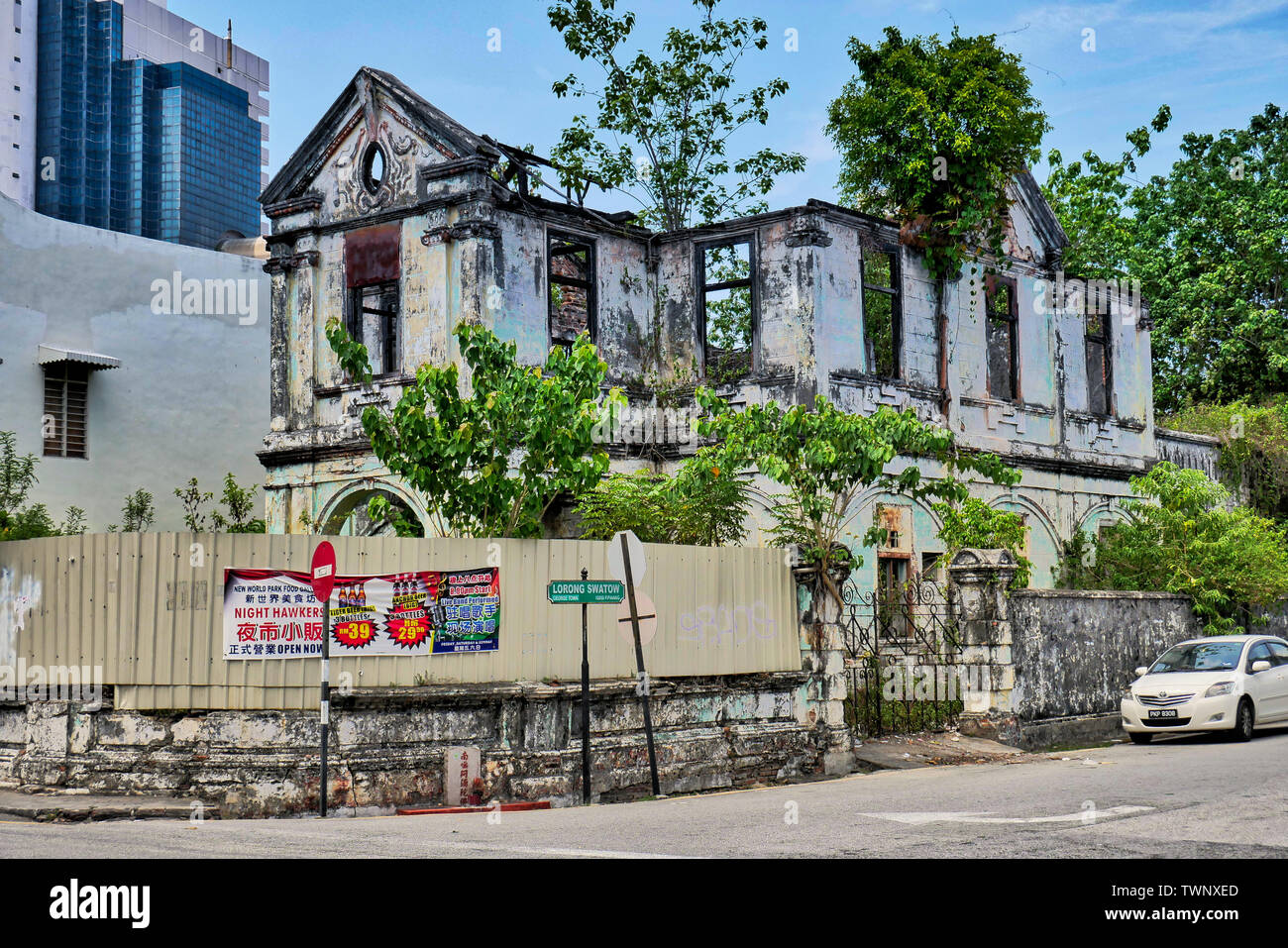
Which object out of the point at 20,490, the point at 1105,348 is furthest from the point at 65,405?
the point at 1105,348

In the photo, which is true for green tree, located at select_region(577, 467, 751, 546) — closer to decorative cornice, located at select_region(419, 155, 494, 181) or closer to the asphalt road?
the asphalt road

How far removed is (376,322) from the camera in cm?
2456

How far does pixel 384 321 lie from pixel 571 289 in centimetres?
361

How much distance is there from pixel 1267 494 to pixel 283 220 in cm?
2195

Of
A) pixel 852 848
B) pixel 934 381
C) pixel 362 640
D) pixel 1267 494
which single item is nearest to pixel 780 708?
pixel 362 640

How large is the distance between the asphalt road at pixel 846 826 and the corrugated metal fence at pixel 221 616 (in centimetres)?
156

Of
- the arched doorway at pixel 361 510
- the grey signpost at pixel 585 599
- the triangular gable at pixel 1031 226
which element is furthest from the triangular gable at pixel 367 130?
the triangular gable at pixel 1031 226

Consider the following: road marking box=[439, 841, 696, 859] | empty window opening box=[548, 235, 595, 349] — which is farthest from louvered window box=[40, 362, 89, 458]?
road marking box=[439, 841, 696, 859]

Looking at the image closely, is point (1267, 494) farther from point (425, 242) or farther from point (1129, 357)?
point (425, 242)

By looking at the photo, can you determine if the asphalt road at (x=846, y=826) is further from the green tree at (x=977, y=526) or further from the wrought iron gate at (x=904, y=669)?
the green tree at (x=977, y=526)

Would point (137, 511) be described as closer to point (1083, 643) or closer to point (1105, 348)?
point (1083, 643)

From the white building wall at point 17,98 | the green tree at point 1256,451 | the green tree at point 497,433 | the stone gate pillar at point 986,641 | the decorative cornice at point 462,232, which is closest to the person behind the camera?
the green tree at point 497,433

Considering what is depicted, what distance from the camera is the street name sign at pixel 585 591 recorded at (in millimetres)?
13367

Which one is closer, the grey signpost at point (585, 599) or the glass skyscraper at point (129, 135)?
the grey signpost at point (585, 599)
